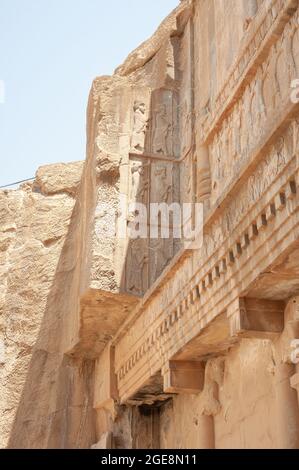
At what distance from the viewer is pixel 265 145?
589cm

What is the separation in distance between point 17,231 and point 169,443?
15.4ft

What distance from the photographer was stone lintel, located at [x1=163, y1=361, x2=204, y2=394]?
804 cm

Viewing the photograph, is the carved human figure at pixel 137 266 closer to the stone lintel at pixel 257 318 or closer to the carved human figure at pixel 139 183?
the carved human figure at pixel 139 183

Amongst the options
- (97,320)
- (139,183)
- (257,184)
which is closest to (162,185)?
(139,183)

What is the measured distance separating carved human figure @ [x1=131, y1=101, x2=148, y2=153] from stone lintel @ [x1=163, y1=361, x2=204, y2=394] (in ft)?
10.7

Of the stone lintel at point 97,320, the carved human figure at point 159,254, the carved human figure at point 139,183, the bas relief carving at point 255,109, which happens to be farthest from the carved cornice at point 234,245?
the carved human figure at point 139,183

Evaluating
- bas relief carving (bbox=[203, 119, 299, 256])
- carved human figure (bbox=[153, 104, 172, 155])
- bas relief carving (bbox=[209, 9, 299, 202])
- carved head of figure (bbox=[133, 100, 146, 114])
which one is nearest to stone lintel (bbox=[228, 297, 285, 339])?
bas relief carving (bbox=[203, 119, 299, 256])

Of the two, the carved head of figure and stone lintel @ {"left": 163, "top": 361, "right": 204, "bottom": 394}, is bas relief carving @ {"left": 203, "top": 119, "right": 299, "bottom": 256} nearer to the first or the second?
stone lintel @ {"left": 163, "top": 361, "right": 204, "bottom": 394}

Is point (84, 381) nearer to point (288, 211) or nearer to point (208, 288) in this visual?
point (208, 288)

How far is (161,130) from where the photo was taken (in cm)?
1054

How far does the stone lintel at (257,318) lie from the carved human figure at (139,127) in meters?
4.18

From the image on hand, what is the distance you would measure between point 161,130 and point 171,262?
10.3 feet

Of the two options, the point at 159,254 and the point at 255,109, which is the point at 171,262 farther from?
the point at 159,254

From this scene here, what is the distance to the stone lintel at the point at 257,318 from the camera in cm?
646
